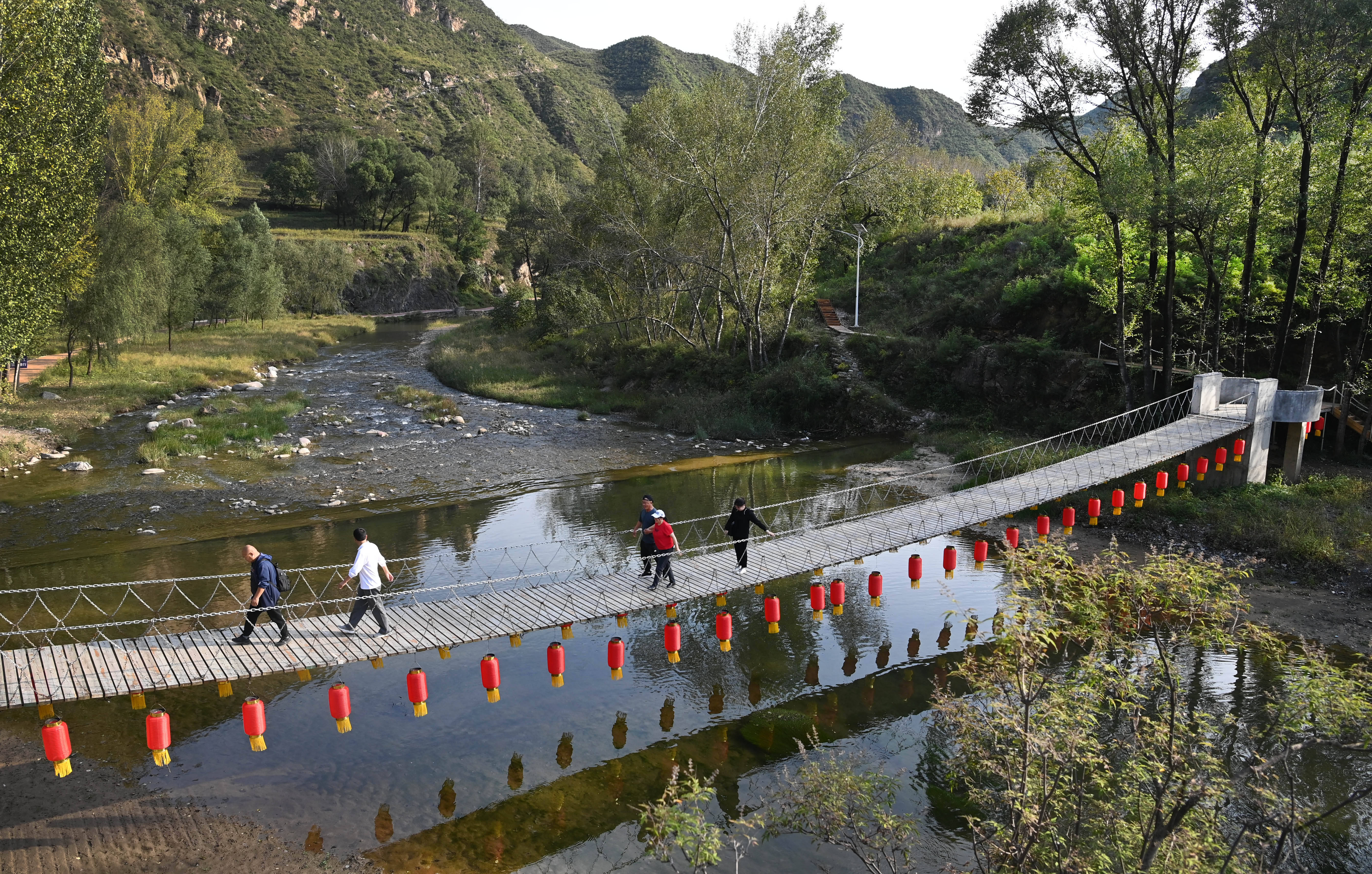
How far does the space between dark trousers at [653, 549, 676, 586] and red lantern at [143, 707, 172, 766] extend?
255 inches

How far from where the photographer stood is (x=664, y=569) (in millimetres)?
12750

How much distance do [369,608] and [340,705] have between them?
66.0 inches

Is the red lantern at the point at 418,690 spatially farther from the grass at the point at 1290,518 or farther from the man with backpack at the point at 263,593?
the grass at the point at 1290,518

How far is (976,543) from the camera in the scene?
1523 cm

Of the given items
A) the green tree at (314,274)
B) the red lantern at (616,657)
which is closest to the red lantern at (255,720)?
the red lantern at (616,657)

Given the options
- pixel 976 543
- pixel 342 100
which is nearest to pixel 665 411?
pixel 976 543

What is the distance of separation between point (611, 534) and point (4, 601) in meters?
12.0

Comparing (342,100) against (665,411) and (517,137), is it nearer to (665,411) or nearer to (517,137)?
(517,137)

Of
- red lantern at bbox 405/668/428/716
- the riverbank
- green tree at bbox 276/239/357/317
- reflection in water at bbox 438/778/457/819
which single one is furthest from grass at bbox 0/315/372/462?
reflection in water at bbox 438/778/457/819

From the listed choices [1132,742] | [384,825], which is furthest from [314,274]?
[1132,742]

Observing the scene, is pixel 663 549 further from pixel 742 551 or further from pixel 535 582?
pixel 535 582

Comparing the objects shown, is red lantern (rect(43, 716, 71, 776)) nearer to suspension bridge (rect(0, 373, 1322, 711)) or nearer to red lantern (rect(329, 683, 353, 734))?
suspension bridge (rect(0, 373, 1322, 711))

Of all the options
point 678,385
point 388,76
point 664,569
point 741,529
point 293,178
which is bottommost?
point 678,385

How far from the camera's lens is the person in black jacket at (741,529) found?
1338cm
